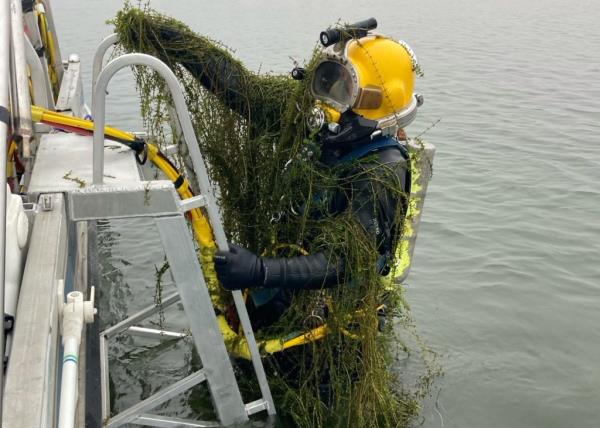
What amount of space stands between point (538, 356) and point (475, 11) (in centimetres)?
2227

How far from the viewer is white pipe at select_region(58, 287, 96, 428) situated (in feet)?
6.46

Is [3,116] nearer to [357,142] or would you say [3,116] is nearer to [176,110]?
[176,110]

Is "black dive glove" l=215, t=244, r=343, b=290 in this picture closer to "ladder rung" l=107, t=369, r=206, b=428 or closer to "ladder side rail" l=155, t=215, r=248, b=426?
"ladder side rail" l=155, t=215, r=248, b=426

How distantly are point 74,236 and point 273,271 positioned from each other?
3.37 feet

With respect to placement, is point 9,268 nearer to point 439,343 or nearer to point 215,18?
point 439,343

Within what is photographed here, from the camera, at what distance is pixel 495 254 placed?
7164mm

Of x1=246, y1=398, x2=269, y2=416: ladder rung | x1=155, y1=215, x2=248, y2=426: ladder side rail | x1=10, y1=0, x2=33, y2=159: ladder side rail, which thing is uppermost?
x1=10, y1=0, x2=33, y2=159: ladder side rail

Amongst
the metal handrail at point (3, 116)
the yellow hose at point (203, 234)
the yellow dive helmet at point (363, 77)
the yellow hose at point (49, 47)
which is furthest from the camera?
the yellow hose at point (49, 47)

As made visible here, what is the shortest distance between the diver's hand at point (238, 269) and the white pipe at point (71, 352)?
90 cm

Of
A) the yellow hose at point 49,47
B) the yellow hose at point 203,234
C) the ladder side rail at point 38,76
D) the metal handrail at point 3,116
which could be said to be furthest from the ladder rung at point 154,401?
the yellow hose at point 49,47

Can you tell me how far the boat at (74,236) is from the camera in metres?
1.99

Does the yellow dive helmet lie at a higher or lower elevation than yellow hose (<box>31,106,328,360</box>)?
higher

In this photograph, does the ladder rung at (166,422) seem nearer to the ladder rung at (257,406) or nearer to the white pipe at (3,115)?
the ladder rung at (257,406)

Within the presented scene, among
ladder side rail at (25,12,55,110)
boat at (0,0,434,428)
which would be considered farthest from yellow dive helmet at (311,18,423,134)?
ladder side rail at (25,12,55,110)
